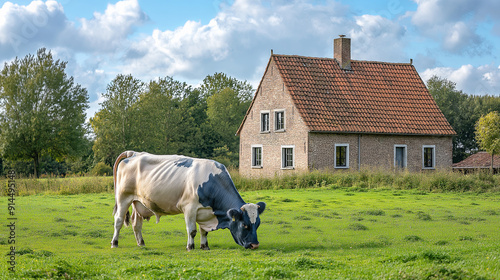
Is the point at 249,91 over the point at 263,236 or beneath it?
over

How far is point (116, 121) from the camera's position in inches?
2549

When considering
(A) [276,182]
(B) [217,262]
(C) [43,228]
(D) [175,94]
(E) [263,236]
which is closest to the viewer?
(B) [217,262]

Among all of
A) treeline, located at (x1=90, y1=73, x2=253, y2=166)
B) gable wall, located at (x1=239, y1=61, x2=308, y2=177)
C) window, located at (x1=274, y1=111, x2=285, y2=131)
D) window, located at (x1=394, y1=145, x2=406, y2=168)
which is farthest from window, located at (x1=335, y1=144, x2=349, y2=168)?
treeline, located at (x1=90, y1=73, x2=253, y2=166)

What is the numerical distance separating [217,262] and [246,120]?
35055 mm

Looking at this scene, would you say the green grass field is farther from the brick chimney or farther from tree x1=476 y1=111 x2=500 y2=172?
tree x1=476 y1=111 x2=500 y2=172

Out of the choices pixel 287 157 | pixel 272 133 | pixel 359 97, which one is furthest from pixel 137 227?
pixel 359 97

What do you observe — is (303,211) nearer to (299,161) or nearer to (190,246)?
(190,246)

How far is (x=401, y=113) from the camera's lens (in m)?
43.7

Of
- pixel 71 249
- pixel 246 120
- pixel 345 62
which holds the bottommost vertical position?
pixel 71 249

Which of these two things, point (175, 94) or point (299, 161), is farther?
point (175, 94)

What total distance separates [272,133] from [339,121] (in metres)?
4.99

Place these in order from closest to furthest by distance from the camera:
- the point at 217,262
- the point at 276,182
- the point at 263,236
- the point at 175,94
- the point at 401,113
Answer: the point at 217,262 → the point at 263,236 → the point at 276,182 → the point at 401,113 → the point at 175,94

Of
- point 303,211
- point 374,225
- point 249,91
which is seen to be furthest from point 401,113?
point 249,91

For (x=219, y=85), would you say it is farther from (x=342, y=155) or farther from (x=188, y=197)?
(x=188, y=197)
